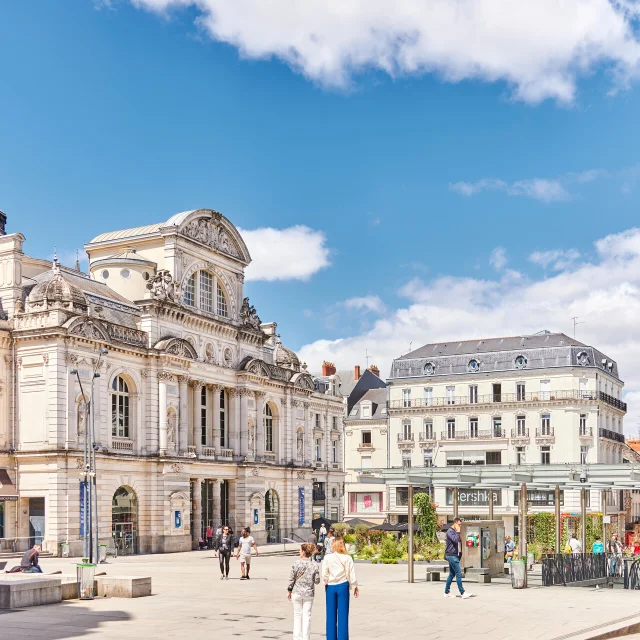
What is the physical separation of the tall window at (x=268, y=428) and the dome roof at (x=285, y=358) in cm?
346

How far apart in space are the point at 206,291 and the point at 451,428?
26.2 m

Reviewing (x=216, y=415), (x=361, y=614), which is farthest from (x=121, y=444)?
(x=361, y=614)

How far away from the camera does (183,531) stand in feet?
177

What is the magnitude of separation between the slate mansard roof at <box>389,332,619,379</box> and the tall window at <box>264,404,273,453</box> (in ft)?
57.9

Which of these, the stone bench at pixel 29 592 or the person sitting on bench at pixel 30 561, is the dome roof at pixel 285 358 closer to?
the person sitting on bench at pixel 30 561

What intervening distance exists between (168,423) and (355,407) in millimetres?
36117

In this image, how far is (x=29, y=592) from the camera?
21719 millimetres

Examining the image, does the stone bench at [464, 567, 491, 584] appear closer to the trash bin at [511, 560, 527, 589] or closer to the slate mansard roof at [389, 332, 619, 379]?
the trash bin at [511, 560, 527, 589]

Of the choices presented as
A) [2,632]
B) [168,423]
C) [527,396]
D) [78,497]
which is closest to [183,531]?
[168,423]

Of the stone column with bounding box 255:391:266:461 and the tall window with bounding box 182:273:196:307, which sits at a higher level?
the tall window with bounding box 182:273:196:307

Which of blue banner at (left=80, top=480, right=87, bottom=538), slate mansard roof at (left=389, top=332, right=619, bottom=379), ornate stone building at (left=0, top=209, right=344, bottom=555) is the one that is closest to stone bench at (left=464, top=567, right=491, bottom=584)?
ornate stone building at (left=0, top=209, right=344, bottom=555)

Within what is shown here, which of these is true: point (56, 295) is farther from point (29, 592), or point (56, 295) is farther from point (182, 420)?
point (29, 592)

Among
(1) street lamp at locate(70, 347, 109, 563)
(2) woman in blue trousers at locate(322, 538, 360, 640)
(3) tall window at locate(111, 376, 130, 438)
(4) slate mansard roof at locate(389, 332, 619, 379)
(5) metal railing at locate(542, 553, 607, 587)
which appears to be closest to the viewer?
(2) woman in blue trousers at locate(322, 538, 360, 640)

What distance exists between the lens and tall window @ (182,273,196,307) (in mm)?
57156
